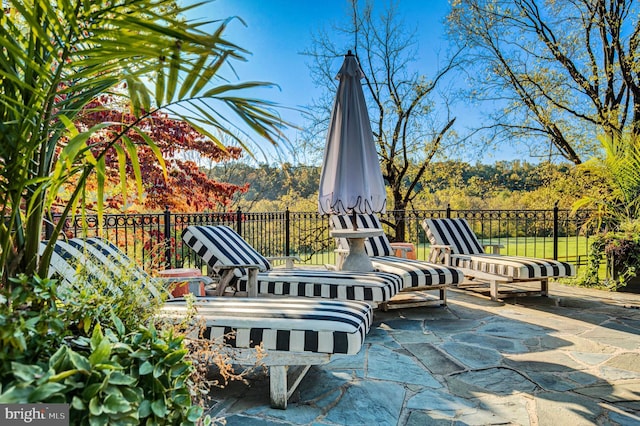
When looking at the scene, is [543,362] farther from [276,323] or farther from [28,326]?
[28,326]

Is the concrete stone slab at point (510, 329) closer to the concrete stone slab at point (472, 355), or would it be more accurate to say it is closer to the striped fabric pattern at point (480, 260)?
the concrete stone slab at point (472, 355)

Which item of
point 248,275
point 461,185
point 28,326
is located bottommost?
point 248,275

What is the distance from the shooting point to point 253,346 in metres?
2.33

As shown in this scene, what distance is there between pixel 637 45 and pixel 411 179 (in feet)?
18.1

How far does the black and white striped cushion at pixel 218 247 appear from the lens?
398cm

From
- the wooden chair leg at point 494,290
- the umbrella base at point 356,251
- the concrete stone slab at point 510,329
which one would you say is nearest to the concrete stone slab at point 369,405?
the concrete stone slab at point 510,329

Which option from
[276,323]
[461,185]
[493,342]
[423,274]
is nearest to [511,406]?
[493,342]

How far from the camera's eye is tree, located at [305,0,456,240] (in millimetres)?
11461

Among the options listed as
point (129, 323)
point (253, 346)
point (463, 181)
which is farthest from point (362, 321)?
point (463, 181)

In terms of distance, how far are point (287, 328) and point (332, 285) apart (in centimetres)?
161

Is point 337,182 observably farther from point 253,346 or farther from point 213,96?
point 213,96

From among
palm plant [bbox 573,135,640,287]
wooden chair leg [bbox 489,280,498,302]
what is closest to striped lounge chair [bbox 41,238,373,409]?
wooden chair leg [bbox 489,280,498,302]

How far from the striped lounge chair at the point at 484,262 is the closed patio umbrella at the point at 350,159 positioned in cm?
159

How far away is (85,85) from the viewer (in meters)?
1.43
